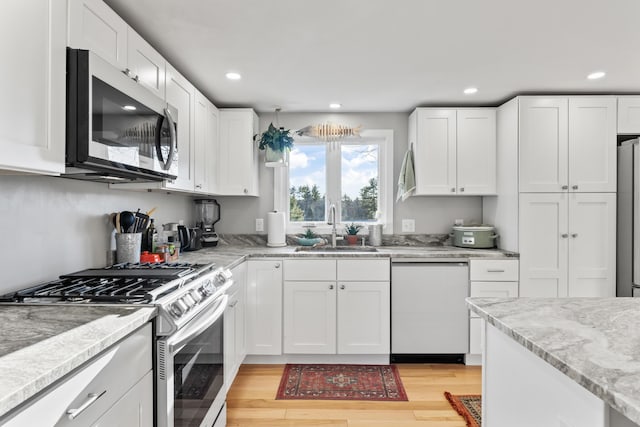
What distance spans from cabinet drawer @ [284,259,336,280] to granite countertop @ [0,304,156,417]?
1.73m

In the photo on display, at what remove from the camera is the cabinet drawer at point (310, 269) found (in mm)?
2986

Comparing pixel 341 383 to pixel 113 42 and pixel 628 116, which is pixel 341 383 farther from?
pixel 628 116

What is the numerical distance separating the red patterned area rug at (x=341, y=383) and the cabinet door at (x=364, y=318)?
0.51 feet

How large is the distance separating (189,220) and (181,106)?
126cm

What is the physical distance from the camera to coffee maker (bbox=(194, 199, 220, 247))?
10.8 ft

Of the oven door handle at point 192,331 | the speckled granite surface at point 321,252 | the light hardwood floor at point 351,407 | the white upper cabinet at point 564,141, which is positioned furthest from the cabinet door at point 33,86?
the white upper cabinet at point 564,141

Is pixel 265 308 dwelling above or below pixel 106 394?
below

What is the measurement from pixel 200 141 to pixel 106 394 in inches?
82.2

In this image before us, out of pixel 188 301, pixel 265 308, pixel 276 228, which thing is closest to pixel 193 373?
pixel 188 301

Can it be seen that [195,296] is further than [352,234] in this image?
No

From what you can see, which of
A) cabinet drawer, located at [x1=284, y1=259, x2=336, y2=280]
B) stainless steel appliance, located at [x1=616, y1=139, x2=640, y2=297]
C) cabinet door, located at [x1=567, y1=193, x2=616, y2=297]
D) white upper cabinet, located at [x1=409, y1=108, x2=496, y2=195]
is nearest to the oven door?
cabinet drawer, located at [x1=284, y1=259, x2=336, y2=280]

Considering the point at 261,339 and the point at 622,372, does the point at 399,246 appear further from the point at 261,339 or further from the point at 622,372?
the point at 622,372

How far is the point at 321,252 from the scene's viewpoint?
3.03 metres

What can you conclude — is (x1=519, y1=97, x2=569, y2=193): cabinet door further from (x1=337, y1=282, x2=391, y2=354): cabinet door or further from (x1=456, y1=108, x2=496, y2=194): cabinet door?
(x1=337, y1=282, x2=391, y2=354): cabinet door
